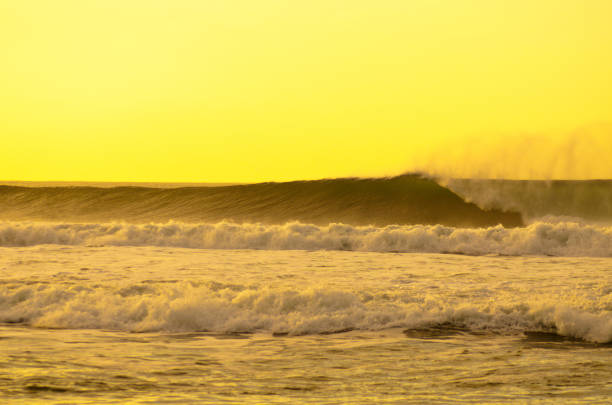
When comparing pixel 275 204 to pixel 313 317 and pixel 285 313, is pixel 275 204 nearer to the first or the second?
pixel 285 313

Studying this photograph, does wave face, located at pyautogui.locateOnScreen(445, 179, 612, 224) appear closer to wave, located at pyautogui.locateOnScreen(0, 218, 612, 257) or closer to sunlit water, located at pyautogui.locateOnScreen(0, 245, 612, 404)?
wave, located at pyautogui.locateOnScreen(0, 218, 612, 257)

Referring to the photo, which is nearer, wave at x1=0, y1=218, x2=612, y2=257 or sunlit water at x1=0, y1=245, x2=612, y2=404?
sunlit water at x1=0, y1=245, x2=612, y2=404

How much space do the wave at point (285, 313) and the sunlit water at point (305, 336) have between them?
2 centimetres

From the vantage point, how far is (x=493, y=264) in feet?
38.4

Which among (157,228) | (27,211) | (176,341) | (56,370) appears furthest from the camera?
(27,211)

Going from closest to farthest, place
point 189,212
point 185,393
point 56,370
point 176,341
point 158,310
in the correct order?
point 185,393
point 56,370
point 176,341
point 158,310
point 189,212

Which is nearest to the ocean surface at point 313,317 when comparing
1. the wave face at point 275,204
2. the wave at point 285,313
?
the wave at point 285,313

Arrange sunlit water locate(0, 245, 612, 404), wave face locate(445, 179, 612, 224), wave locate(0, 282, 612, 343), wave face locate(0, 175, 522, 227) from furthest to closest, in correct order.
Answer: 1. wave face locate(0, 175, 522, 227)
2. wave face locate(445, 179, 612, 224)
3. wave locate(0, 282, 612, 343)
4. sunlit water locate(0, 245, 612, 404)

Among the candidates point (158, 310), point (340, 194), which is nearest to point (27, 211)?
point (340, 194)

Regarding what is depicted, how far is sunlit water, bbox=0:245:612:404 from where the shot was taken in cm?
426

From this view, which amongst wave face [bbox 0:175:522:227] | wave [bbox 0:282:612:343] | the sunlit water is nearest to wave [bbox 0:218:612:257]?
the sunlit water

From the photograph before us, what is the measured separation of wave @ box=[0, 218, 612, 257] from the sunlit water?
12.0ft

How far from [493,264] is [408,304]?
16.7 ft

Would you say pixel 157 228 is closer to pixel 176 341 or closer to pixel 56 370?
pixel 176 341
